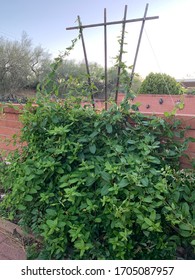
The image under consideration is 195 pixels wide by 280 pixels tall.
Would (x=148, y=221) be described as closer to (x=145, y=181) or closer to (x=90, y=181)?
(x=145, y=181)

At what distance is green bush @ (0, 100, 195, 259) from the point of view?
1.15 meters

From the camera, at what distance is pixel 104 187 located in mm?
1205

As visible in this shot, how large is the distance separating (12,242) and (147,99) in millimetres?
6006

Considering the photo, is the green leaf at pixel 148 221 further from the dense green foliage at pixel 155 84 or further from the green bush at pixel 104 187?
the dense green foliage at pixel 155 84

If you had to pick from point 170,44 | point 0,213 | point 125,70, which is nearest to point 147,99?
point 170,44

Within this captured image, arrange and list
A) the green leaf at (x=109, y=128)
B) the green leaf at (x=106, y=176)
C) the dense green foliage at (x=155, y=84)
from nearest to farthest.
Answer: the green leaf at (x=106, y=176), the green leaf at (x=109, y=128), the dense green foliage at (x=155, y=84)

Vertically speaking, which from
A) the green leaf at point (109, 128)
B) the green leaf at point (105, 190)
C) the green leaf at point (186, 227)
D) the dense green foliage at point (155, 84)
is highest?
the dense green foliage at point (155, 84)

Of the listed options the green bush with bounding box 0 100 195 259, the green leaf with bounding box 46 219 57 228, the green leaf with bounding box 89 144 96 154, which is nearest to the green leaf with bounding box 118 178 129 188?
the green bush with bounding box 0 100 195 259

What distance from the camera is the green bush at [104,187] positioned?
3.76 ft

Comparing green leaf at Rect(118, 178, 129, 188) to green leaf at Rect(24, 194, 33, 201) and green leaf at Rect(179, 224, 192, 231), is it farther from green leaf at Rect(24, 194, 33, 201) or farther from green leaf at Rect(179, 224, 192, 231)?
green leaf at Rect(24, 194, 33, 201)

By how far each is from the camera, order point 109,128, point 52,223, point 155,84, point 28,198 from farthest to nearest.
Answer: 1. point 155,84
2. point 109,128
3. point 28,198
4. point 52,223

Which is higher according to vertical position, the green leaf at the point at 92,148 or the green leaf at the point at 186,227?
the green leaf at the point at 92,148

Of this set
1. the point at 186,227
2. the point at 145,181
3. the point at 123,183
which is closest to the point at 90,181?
the point at 123,183

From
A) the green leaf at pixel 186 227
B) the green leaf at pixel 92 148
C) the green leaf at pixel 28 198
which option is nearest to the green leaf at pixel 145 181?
the green leaf at pixel 186 227
